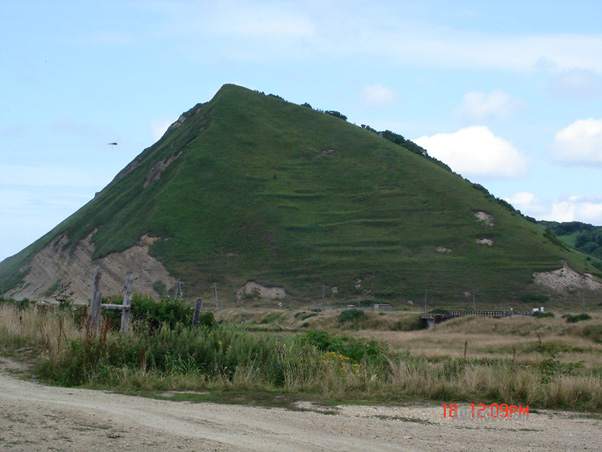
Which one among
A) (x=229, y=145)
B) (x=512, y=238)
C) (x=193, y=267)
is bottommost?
(x=193, y=267)

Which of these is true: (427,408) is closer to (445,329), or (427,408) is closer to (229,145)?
(445,329)

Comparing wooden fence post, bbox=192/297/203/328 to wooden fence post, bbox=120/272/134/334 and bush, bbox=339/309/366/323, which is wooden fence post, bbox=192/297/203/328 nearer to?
wooden fence post, bbox=120/272/134/334

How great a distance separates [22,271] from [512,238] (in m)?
77.4

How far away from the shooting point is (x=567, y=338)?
3956 centimetres

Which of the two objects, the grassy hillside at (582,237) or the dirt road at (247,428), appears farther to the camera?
the grassy hillside at (582,237)

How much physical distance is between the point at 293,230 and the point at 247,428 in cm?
8535

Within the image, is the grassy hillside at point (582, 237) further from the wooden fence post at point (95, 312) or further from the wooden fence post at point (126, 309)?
the wooden fence post at point (95, 312)

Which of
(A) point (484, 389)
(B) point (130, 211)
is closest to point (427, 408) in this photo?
(A) point (484, 389)

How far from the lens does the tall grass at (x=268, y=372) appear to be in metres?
12.1

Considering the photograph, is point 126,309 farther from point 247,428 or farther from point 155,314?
point 247,428

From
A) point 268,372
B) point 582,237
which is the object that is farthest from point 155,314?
point 582,237

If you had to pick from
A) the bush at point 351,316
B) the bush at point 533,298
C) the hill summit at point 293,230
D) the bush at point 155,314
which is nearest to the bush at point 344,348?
the bush at point 155,314
